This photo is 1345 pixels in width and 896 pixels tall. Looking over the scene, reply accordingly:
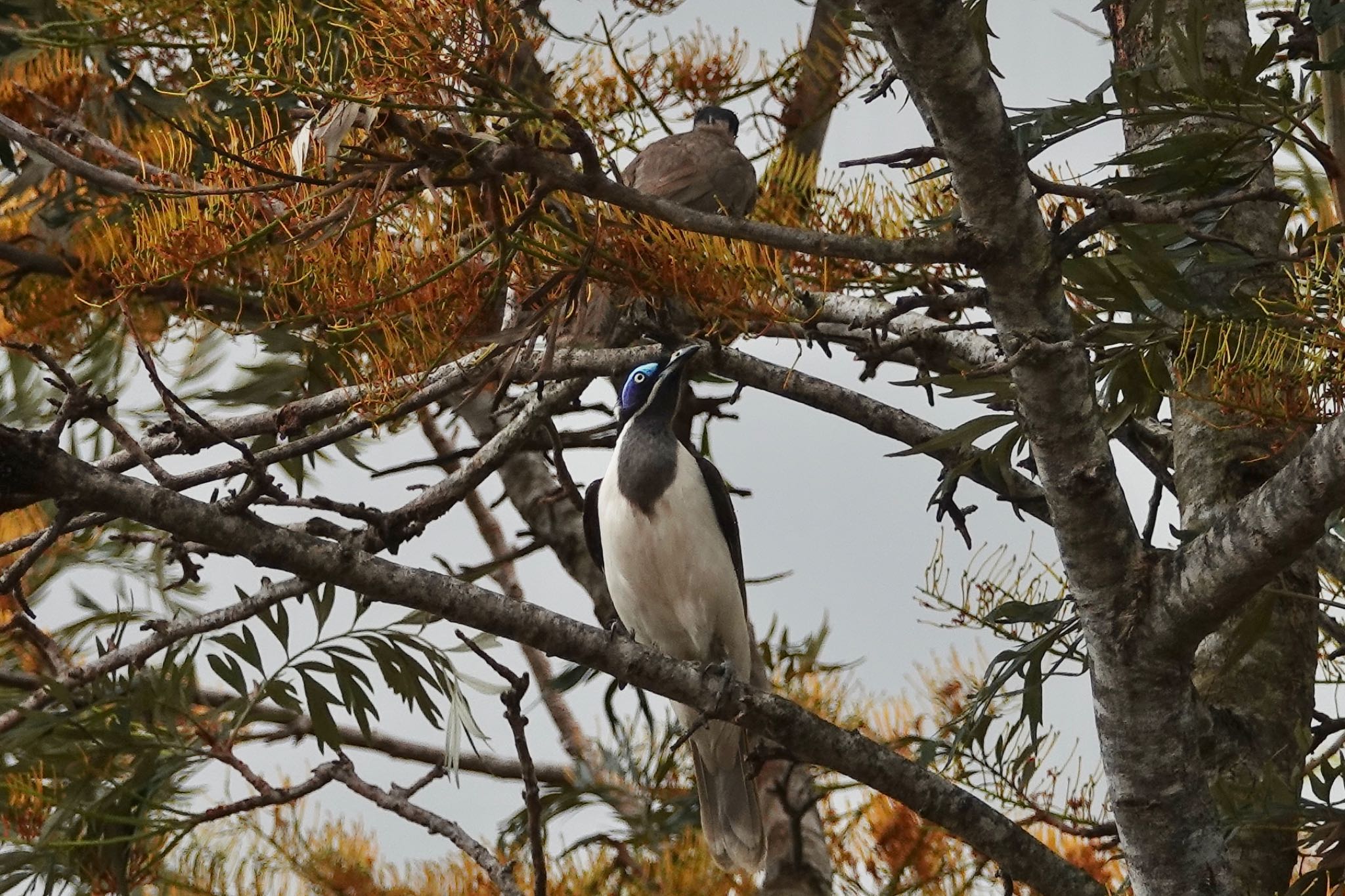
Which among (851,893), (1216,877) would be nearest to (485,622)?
(1216,877)

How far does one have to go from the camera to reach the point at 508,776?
13.5 ft

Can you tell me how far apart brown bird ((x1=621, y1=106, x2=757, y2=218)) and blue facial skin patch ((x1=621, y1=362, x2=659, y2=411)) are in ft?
1.41

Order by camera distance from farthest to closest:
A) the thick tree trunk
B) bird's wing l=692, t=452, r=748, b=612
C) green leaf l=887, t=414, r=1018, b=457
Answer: bird's wing l=692, t=452, r=748, b=612 < the thick tree trunk < green leaf l=887, t=414, r=1018, b=457

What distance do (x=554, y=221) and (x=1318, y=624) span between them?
79.0 inches

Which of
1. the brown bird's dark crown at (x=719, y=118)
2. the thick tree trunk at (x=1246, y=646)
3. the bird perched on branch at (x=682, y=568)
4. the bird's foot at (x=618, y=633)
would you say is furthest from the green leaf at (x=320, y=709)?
the brown bird's dark crown at (x=719, y=118)

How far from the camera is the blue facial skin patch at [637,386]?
3645 millimetres

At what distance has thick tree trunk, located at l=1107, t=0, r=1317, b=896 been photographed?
2754mm

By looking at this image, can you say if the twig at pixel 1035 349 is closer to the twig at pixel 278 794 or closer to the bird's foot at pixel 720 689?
the bird's foot at pixel 720 689

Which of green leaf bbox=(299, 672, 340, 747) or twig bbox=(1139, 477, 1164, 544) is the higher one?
twig bbox=(1139, 477, 1164, 544)

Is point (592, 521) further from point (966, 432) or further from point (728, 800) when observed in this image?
point (966, 432)

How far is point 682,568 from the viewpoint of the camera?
3586mm

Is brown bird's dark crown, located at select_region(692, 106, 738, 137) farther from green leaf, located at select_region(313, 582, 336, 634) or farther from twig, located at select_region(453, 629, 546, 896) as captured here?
twig, located at select_region(453, 629, 546, 896)

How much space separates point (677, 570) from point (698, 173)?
1064 mm

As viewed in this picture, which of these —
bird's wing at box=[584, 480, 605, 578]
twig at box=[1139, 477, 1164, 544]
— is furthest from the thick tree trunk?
bird's wing at box=[584, 480, 605, 578]
